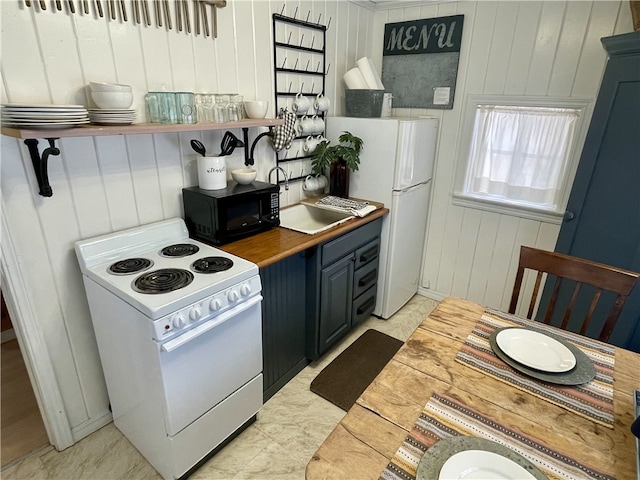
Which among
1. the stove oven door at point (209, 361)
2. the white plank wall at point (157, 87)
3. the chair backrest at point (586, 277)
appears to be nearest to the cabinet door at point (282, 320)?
the stove oven door at point (209, 361)

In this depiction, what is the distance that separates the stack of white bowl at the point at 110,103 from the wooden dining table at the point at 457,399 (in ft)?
4.64

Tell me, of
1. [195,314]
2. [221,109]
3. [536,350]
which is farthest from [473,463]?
[221,109]

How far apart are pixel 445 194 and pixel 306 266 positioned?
153 centimetres

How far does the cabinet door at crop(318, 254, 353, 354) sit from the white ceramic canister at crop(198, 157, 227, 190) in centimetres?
79

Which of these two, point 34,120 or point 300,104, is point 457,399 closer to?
point 34,120

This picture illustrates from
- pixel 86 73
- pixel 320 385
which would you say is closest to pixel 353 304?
pixel 320 385

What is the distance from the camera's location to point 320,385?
2.28 m

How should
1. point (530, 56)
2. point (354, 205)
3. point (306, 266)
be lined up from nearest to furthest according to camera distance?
point (306, 266) < point (530, 56) < point (354, 205)

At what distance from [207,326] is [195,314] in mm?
93

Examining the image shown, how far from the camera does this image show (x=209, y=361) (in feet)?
5.12

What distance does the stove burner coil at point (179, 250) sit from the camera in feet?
5.86

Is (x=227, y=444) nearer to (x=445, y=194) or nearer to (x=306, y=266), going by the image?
(x=306, y=266)

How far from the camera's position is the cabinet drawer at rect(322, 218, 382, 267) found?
2.21 meters

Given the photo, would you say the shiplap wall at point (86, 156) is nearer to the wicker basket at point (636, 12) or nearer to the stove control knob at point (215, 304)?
the stove control knob at point (215, 304)
